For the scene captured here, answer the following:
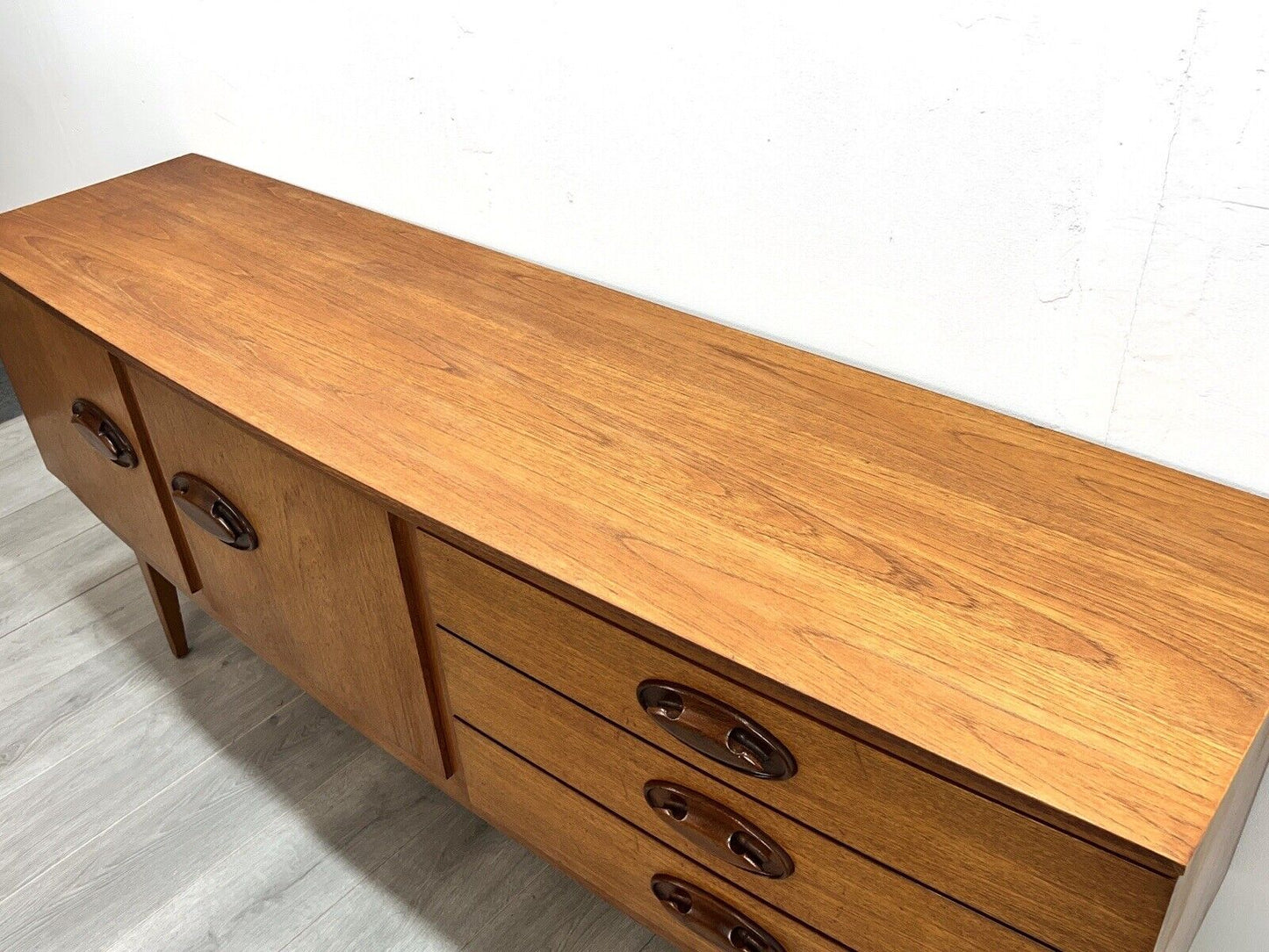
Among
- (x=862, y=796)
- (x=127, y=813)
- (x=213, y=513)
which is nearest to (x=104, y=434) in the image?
(x=213, y=513)

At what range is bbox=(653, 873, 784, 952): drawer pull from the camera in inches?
37.2

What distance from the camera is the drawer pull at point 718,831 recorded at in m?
0.88

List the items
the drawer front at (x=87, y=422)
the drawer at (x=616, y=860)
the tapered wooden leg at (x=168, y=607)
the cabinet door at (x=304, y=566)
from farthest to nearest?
1. the tapered wooden leg at (x=168, y=607)
2. the drawer front at (x=87, y=422)
3. the cabinet door at (x=304, y=566)
4. the drawer at (x=616, y=860)

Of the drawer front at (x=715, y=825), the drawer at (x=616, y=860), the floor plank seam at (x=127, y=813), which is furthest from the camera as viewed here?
the floor plank seam at (x=127, y=813)

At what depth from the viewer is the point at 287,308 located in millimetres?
1277

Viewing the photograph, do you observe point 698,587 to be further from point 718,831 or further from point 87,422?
point 87,422

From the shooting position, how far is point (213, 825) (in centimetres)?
152

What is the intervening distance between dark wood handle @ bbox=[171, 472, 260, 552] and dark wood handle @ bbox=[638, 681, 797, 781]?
23.0 inches

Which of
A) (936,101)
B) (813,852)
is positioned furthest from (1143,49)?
(813,852)

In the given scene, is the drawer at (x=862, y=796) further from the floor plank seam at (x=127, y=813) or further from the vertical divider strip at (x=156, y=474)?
the floor plank seam at (x=127, y=813)

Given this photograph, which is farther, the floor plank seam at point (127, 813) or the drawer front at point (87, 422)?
the floor plank seam at point (127, 813)

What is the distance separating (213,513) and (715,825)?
2.29 feet

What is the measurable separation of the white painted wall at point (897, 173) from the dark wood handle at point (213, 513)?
1.51 feet

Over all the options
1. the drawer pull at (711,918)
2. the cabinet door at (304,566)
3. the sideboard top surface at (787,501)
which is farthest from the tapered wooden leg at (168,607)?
the drawer pull at (711,918)
